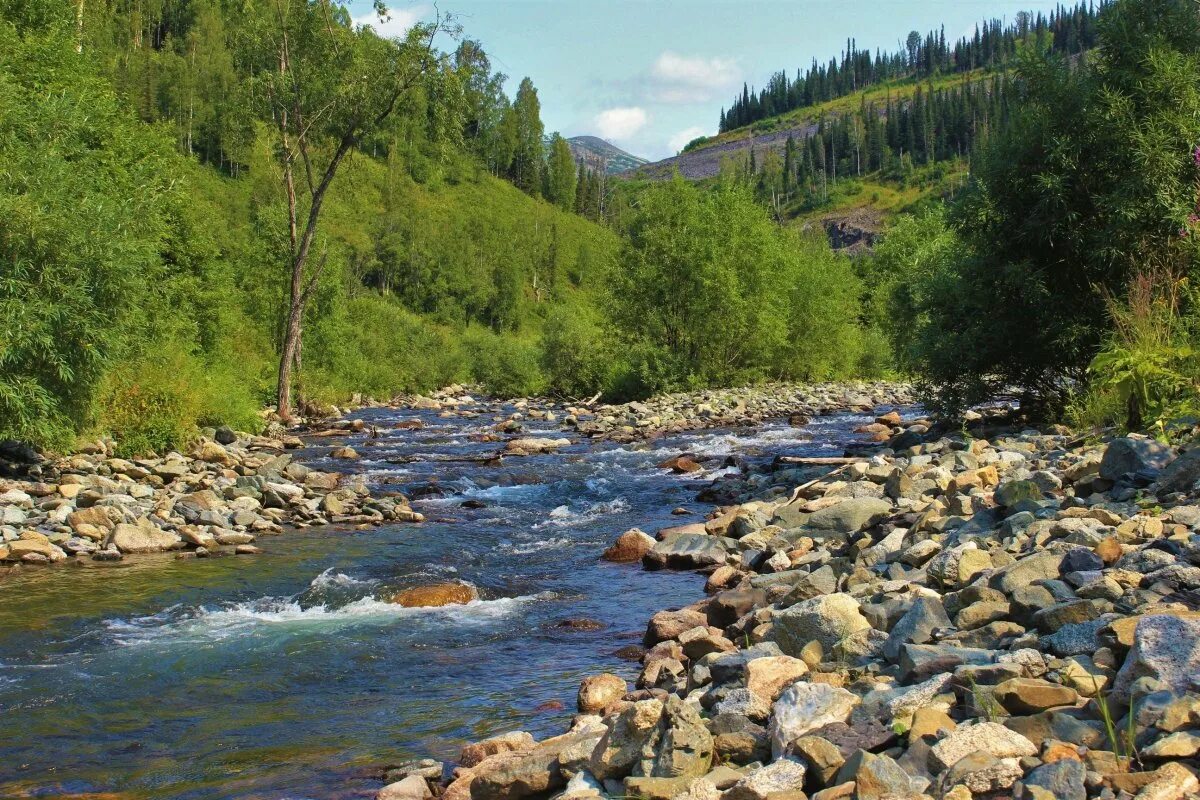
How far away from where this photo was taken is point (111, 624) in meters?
9.30

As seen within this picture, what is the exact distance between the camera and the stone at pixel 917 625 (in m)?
5.77

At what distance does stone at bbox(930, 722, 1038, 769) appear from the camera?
3.89 m

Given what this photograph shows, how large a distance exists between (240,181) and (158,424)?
83.4 m

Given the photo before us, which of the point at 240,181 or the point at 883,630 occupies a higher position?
the point at 240,181

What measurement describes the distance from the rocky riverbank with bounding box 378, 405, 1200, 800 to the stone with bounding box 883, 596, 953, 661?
0.02 meters

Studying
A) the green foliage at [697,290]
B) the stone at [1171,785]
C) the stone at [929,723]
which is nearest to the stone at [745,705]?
the stone at [929,723]

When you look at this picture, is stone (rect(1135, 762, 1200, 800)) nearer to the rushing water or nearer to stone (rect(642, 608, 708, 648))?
the rushing water

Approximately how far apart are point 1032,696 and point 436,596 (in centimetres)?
722

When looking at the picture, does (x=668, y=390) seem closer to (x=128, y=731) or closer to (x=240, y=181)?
(x=128, y=731)

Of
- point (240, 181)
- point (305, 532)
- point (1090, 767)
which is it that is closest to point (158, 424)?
point (305, 532)

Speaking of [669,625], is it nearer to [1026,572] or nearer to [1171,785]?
[1026,572]

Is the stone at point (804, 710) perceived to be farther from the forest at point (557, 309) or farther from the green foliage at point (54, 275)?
the green foliage at point (54, 275)

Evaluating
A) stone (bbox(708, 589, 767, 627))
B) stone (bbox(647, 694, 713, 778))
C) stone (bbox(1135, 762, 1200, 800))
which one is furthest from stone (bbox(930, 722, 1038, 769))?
stone (bbox(708, 589, 767, 627))

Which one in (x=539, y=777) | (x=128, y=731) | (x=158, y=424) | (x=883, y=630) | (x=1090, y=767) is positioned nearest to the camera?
(x=1090, y=767)
